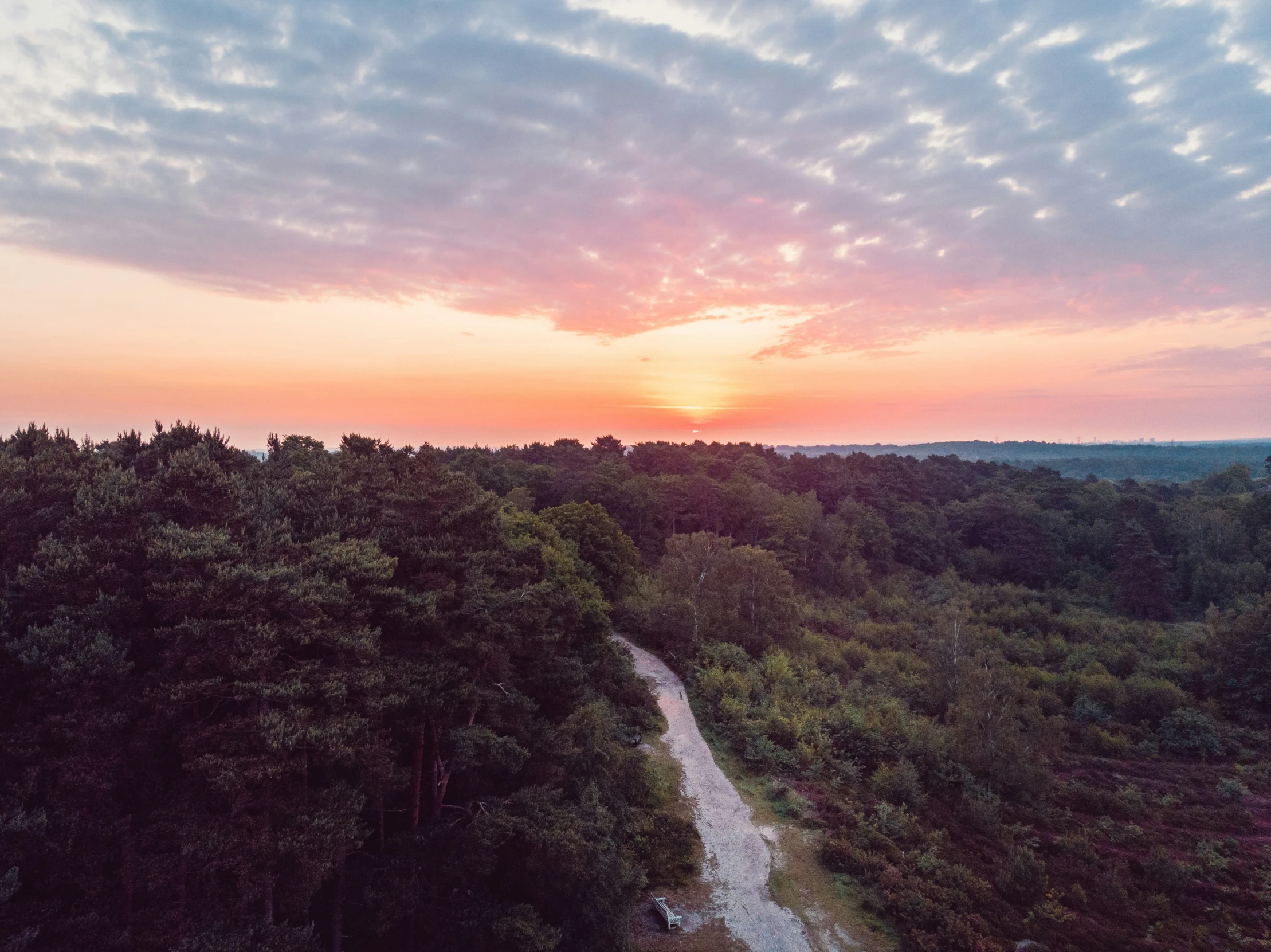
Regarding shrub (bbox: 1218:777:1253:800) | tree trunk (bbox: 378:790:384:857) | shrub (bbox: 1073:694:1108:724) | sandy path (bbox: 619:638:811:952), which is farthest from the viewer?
shrub (bbox: 1073:694:1108:724)

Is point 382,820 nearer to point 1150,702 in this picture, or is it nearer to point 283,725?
point 283,725

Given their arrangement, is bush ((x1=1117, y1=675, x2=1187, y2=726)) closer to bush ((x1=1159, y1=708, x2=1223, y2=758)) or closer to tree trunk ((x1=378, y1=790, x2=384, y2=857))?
bush ((x1=1159, y1=708, x2=1223, y2=758))

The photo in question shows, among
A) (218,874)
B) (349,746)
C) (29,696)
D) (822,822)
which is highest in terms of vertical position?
(29,696)

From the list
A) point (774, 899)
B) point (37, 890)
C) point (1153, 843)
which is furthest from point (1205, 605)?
point (37, 890)

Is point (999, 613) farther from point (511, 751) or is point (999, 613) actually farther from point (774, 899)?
point (511, 751)

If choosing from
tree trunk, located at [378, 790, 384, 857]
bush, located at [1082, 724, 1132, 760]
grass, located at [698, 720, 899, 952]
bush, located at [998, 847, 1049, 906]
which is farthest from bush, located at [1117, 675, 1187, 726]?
tree trunk, located at [378, 790, 384, 857]

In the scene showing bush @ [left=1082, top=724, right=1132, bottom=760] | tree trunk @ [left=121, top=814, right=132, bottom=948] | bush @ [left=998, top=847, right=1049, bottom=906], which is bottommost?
bush @ [left=1082, top=724, right=1132, bottom=760]
